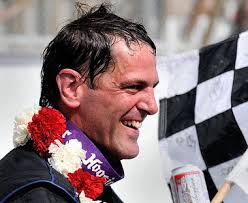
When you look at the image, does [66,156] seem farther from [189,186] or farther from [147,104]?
[189,186]

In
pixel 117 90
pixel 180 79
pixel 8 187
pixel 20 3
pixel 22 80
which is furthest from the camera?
pixel 20 3

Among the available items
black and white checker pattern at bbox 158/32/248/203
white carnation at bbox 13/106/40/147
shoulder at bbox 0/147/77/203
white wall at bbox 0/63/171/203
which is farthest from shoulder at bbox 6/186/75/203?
white wall at bbox 0/63/171/203

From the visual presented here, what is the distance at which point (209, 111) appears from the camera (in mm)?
2770

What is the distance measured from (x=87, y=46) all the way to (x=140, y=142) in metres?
1.98

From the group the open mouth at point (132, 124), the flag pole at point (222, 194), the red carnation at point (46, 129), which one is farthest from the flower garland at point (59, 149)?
the flag pole at point (222, 194)

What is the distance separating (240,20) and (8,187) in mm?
3535

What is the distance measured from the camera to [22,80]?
167 inches

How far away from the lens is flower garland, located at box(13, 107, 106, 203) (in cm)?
202

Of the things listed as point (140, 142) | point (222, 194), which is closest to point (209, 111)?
point (222, 194)

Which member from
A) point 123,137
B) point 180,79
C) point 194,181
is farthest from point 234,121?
point 123,137

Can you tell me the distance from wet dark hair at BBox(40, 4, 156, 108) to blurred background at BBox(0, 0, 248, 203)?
167 centimetres

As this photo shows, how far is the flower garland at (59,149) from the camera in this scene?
202 centimetres

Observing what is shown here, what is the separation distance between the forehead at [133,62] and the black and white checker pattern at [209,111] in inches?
26.3

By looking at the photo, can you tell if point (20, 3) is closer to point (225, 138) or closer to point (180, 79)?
point (180, 79)
